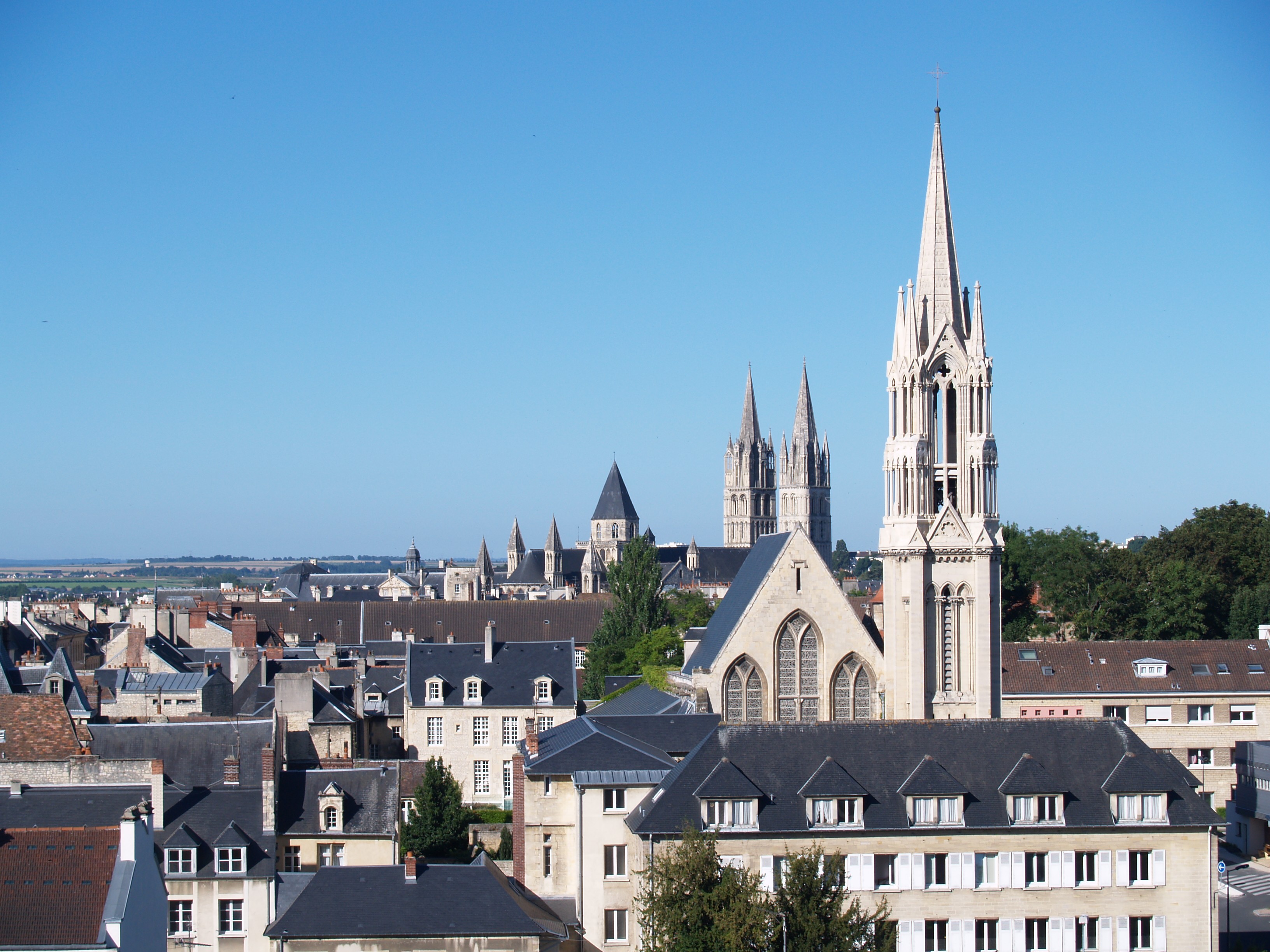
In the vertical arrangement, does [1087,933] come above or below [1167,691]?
below

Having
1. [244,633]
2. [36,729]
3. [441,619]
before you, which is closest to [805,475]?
[441,619]

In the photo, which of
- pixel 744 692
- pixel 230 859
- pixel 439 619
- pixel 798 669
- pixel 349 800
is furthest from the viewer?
pixel 439 619

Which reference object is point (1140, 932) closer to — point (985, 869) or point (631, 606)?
point (985, 869)

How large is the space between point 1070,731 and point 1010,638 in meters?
45.1

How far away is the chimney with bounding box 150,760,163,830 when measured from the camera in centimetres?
4234

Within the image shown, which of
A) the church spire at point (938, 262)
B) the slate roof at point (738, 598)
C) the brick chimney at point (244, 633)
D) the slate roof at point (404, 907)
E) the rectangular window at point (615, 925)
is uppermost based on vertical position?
the church spire at point (938, 262)

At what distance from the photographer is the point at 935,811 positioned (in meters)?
38.0

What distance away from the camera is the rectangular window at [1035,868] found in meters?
37.8

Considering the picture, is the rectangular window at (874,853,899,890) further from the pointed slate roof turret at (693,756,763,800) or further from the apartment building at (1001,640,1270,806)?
the apartment building at (1001,640,1270,806)

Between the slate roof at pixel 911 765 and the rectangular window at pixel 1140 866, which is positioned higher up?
the slate roof at pixel 911 765

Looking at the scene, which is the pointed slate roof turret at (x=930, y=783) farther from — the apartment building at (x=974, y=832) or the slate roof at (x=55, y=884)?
the slate roof at (x=55, y=884)

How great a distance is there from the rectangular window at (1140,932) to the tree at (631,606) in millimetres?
54027

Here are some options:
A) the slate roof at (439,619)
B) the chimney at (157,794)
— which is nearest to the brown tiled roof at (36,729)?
the chimney at (157,794)

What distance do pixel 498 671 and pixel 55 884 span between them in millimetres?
42673
